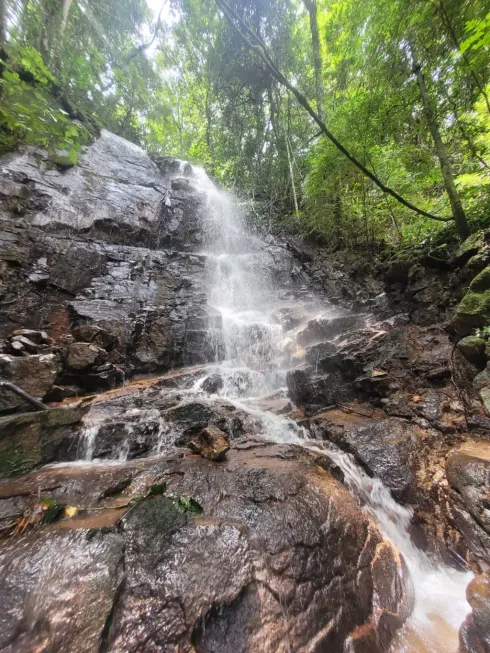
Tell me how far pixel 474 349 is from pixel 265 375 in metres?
4.30

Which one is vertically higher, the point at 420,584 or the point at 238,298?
the point at 238,298

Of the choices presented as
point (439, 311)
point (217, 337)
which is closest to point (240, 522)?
point (439, 311)

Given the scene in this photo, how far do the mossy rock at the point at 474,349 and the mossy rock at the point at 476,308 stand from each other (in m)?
0.24

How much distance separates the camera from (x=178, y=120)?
2022 cm

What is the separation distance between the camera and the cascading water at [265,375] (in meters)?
2.28

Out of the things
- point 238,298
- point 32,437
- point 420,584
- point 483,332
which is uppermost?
point 238,298

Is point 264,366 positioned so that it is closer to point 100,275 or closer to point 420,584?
point 420,584

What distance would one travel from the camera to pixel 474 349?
3875 millimetres

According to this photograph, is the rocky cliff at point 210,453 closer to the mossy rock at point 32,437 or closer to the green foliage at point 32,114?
the mossy rock at point 32,437

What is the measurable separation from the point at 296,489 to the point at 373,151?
884 cm

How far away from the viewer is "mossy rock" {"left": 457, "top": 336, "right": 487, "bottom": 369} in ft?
12.5

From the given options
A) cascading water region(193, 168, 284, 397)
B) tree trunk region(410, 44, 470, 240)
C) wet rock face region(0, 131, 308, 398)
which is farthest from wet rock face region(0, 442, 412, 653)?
tree trunk region(410, 44, 470, 240)

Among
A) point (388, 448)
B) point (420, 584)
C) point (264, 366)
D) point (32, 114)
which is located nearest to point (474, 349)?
point (388, 448)

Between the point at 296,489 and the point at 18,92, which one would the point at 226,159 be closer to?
the point at 18,92
